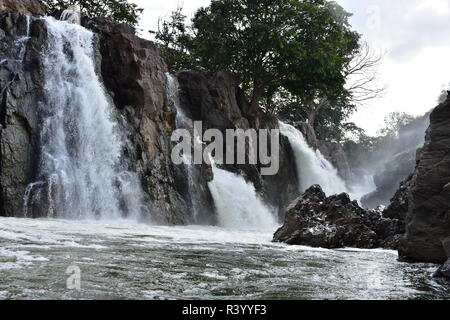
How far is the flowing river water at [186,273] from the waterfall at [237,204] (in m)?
11.1

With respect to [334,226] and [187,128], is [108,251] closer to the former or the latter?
[334,226]

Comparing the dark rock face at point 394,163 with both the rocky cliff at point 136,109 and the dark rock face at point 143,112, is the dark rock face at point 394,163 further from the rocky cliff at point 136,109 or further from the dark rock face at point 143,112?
the dark rock face at point 143,112

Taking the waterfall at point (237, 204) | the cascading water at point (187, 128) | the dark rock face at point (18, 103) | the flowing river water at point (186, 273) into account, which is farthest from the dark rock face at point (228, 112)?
the flowing river water at point (186, 273)

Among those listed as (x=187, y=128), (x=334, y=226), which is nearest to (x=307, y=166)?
(x=187, y=128)

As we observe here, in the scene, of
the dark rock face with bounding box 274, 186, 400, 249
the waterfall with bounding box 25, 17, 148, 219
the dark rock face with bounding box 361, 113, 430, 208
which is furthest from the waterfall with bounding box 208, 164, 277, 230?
the dark rock face with bounding box 361, 113, 430, 208

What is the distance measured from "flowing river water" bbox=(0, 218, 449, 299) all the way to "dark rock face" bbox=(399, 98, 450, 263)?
49cm

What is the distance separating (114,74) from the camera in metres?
18.5

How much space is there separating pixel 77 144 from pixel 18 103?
2049 mm

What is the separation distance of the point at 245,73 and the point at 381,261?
19.6m

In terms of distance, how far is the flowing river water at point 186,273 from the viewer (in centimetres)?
420

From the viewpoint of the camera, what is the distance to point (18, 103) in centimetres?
1431

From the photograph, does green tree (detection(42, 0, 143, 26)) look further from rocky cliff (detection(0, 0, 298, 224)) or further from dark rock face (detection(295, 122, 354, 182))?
dark rock face (detection(295, 122, 354, 182))

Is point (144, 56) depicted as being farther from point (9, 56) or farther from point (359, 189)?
point (359, 189)
